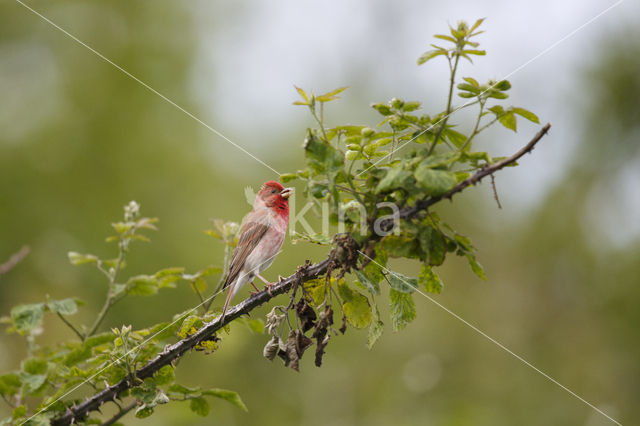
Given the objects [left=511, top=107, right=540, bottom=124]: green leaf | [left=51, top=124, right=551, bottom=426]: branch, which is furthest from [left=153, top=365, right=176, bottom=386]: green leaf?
[left=511, top=107, right=540, bottom=124]: green leaf

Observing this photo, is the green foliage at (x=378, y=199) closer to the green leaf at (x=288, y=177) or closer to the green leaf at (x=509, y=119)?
the green leaf at (x=509, y=119)

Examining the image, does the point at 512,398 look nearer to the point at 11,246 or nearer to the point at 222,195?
the point at 222,195

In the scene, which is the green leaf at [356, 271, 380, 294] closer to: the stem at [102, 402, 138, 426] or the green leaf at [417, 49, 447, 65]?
→ the green leaf at [417, 49, 447, 65]

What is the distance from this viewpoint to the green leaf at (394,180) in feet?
6.06

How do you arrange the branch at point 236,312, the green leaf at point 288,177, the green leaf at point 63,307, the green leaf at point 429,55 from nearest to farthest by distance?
the branch at point 236,312 → the green leaf at point 429,55 → the green leaf at point 288,177 → the green leaf at point 63,307

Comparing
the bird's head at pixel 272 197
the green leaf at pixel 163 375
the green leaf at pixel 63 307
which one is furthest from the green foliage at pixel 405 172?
the bird's head at pixel 272 197

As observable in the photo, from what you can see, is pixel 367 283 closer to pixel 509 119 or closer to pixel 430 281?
pixel 430 281

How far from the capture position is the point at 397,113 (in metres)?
2.02

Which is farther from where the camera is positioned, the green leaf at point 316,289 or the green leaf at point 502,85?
the green leaf at point 316,289

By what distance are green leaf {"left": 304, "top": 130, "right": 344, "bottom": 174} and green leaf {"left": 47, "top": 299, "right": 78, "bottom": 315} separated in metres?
2.07

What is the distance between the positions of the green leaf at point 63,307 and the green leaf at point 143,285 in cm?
36

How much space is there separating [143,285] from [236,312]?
1.06 metres

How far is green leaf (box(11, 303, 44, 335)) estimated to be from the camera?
124 inches

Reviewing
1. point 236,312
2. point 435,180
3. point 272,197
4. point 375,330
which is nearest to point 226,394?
point 236,312
